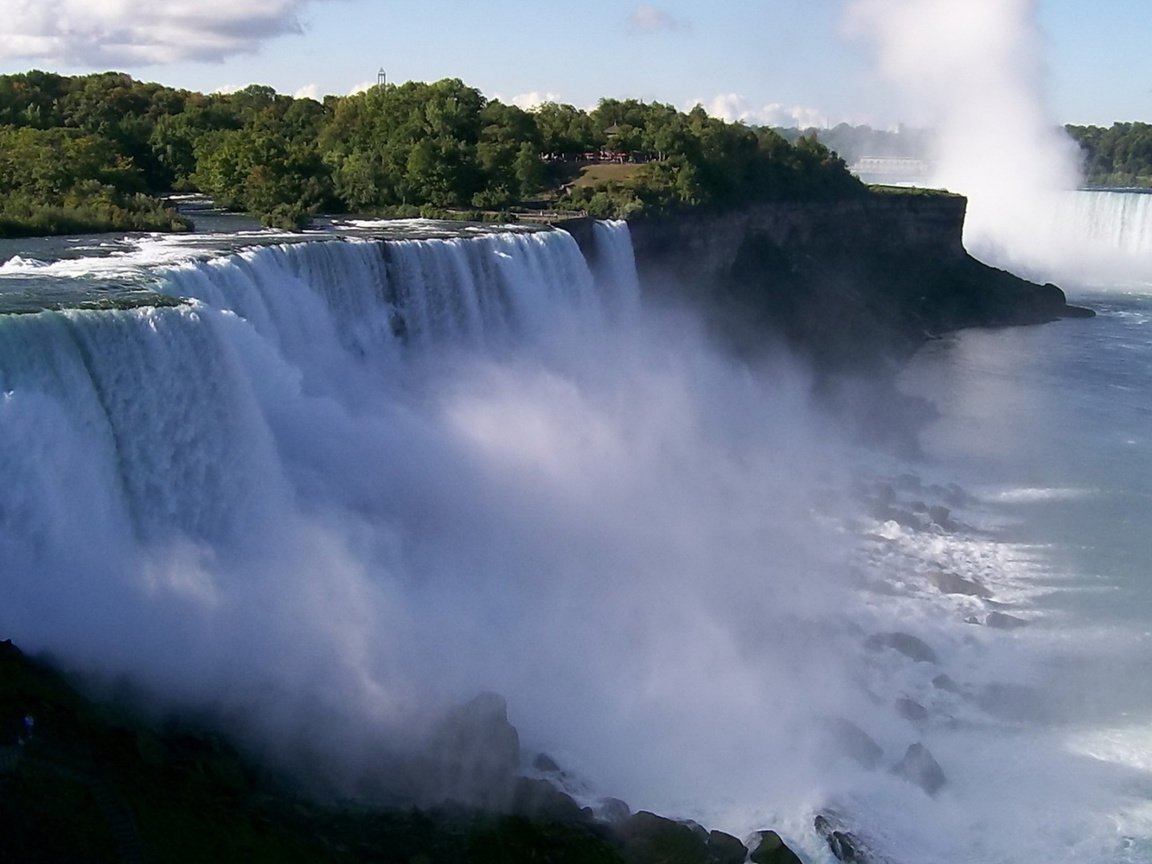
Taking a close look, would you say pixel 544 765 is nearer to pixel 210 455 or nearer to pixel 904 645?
pixel 210 455

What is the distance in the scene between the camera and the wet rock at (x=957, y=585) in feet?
54.6

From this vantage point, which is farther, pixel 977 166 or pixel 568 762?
pixel 977 166

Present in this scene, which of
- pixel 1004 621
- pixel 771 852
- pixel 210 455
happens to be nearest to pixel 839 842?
pixel 771 852

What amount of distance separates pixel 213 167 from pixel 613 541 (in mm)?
16984

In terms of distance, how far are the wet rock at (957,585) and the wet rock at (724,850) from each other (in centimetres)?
755

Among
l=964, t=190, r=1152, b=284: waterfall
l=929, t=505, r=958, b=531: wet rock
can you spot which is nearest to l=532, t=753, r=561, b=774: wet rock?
l=929, t=505, r=958, b=531: wet rock

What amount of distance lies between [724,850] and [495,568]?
5.95 m

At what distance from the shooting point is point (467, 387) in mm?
19359

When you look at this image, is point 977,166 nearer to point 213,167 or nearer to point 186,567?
point 213,167

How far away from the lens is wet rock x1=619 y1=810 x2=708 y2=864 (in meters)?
10.2

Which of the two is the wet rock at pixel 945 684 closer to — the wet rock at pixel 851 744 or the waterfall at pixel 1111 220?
the wet rock at pixel 851 744

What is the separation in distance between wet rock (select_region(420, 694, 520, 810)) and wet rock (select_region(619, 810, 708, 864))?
3.97 feet

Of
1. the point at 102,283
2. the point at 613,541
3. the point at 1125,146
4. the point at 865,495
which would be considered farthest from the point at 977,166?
the point at 102,283

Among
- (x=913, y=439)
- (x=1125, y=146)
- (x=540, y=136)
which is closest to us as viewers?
(x=913, y=439)
